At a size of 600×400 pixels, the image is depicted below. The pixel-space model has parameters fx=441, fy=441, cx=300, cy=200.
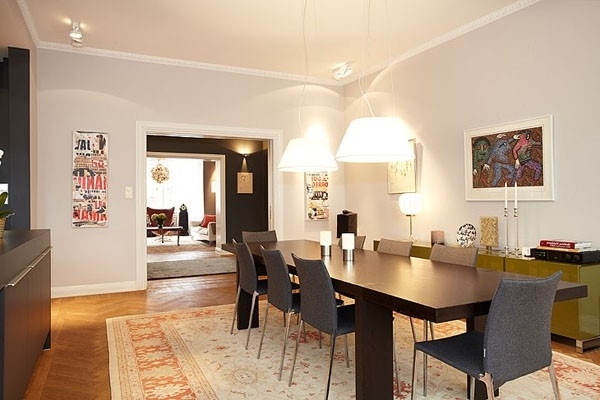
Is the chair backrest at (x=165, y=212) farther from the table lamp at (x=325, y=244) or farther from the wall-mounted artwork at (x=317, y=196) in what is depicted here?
the table lamp at (x=325, y=244)

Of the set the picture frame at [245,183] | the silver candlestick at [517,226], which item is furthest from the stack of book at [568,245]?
the picture frame at [245,183]

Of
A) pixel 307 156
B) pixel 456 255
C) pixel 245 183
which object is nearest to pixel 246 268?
pixel 307 156

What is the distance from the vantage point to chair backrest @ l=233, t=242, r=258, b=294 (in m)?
3.41

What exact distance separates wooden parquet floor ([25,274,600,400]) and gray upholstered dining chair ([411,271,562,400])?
171cm

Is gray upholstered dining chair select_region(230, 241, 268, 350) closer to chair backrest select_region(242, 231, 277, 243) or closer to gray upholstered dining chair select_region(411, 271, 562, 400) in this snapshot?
→ chair backrest select_region(242, 231, 277, 243)

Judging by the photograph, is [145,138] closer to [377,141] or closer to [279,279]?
[279,279]

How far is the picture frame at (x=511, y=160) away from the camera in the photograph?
153 inches

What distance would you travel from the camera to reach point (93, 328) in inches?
156

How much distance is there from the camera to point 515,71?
4.16m

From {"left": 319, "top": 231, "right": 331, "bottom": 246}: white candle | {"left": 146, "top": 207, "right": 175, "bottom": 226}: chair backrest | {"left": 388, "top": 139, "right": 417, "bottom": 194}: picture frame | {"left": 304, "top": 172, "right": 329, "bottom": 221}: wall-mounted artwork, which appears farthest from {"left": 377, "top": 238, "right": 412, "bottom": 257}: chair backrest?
{"left": 146, "top": 207, "right": 175, "bottom": 226}: chair backrest

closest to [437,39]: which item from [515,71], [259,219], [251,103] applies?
[515,71]

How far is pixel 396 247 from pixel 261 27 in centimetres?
271

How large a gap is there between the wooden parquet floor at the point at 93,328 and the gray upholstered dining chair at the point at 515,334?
1.71 meters

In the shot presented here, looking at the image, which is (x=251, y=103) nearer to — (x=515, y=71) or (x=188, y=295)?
(x=188, y=295)
